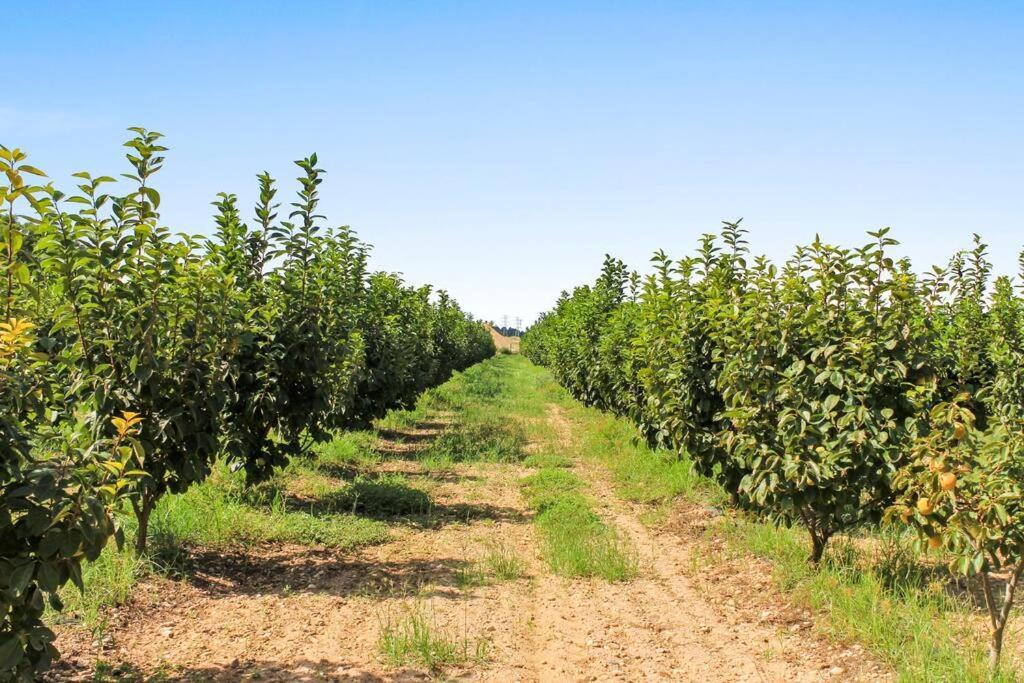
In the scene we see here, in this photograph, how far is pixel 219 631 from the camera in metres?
5.59

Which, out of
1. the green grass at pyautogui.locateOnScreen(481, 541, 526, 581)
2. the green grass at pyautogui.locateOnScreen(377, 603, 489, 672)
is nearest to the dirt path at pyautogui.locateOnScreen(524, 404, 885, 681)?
the green grass at pyautogui.locateOnScreen(481, 541, 526, 581)

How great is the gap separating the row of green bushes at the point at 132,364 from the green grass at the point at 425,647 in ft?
7.08

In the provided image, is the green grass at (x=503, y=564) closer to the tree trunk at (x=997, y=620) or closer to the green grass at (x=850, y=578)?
the green grass at (x=850, y=578)

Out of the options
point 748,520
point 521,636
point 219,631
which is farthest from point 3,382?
point 748,520

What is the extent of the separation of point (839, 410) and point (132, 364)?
18.6 ft

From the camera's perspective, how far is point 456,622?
18.7 ft

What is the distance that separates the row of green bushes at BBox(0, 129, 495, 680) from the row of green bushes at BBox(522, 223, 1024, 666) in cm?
415

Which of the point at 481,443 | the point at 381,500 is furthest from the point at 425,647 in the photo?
the point at 481,443

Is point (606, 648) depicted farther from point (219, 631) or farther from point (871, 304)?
point (871, 304)

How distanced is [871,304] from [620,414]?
32.1ft

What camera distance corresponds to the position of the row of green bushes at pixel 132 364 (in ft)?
9.56

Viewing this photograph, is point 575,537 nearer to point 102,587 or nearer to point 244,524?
point 244,524

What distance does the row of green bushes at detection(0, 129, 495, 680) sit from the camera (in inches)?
115

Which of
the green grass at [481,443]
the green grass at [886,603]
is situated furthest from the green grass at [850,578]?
the green grass at [481,443]
